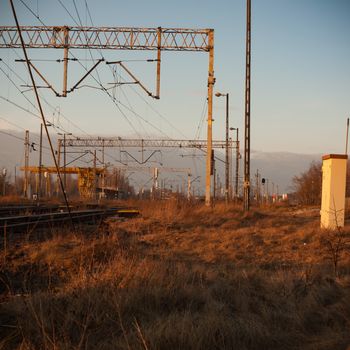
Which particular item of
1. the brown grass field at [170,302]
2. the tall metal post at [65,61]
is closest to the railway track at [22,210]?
the tall metal post at [65,61]

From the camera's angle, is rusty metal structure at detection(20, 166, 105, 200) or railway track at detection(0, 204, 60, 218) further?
rusty metal structure at detection(20, 166, 105, 200)

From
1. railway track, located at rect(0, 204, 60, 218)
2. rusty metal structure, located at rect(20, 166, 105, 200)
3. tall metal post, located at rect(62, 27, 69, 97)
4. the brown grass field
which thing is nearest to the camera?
the brown grass field

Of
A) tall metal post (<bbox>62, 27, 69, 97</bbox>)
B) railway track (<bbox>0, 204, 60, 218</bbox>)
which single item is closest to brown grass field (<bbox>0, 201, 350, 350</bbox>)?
railway track (<bbox>0, 204, 60, 218</bbox>)

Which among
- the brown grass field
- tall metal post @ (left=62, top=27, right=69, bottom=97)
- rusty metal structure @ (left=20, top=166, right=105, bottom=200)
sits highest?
tall metal post @ (left=62, top=27, right=69, bottom=97)

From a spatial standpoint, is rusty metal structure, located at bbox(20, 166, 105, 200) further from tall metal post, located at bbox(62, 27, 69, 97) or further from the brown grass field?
the brown grass field

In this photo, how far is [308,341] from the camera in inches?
193

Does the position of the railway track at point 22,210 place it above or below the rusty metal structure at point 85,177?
below

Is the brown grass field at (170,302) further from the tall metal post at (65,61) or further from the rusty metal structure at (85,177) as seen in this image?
the rusty metal structure at (85,177)

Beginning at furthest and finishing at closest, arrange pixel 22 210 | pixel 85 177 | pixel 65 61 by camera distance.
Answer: pixel 85 177 → pixel 22 210 → pixel 65 61

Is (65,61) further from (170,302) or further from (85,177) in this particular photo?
(85,177)

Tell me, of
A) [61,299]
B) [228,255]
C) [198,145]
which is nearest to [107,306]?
[61,299]

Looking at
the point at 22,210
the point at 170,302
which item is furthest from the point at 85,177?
the point at 170,302

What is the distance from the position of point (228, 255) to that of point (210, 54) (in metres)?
17.6

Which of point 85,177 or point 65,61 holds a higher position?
point 65,61
